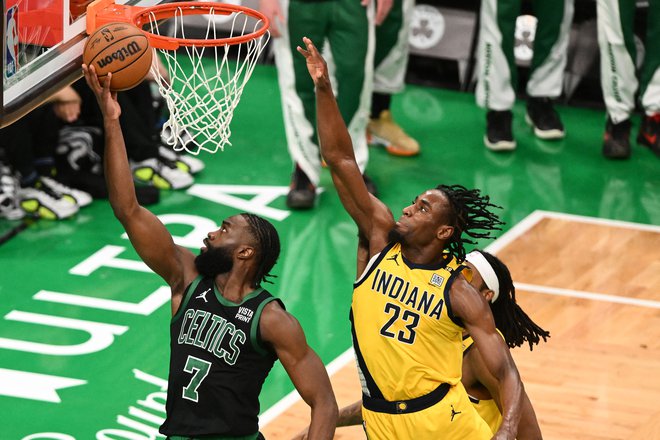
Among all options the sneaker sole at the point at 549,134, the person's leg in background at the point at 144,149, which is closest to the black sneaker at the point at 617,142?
the sneaker sole at the point at 549,134

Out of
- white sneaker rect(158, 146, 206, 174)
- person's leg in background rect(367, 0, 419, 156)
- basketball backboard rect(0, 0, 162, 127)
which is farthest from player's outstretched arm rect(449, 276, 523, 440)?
person's leg in background rect(367, 0, 419, 156)

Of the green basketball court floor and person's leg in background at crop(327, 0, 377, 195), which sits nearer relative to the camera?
the green basketball court floor

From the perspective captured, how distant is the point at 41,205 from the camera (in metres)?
9.67

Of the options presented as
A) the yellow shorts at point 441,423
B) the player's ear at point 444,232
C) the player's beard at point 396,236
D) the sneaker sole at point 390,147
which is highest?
the player's ear at point 444,232

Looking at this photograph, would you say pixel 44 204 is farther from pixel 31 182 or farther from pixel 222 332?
pixel 222 332

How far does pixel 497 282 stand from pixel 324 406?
1095 millimetres

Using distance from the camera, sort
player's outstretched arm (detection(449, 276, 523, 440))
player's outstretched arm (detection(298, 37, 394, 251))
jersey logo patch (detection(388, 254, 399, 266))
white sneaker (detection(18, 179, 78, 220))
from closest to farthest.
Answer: player's outstretched arm (detection(449, 276, 523, 440))
jersey logo patch (detection(388, 254, 399, 266))
player's outstretched arm (detection(298, 37, 394, 251))
white sneaker (detection(18, 179, 78, 220))

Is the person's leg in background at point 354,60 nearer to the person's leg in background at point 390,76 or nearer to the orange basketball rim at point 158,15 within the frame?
the person's leg in background at point 390,76

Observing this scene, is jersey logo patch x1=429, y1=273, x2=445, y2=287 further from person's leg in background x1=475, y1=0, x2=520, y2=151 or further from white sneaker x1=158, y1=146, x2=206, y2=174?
person's leg in background x1=475, y1=0, x2=520, y2=151

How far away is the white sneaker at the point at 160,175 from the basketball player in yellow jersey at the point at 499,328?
14.7ft

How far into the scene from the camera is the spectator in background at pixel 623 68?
10.7 m

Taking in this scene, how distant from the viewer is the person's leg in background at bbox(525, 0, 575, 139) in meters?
11.2

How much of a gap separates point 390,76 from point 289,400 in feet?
14.2

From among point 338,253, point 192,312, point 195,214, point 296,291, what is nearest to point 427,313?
point 192,312
